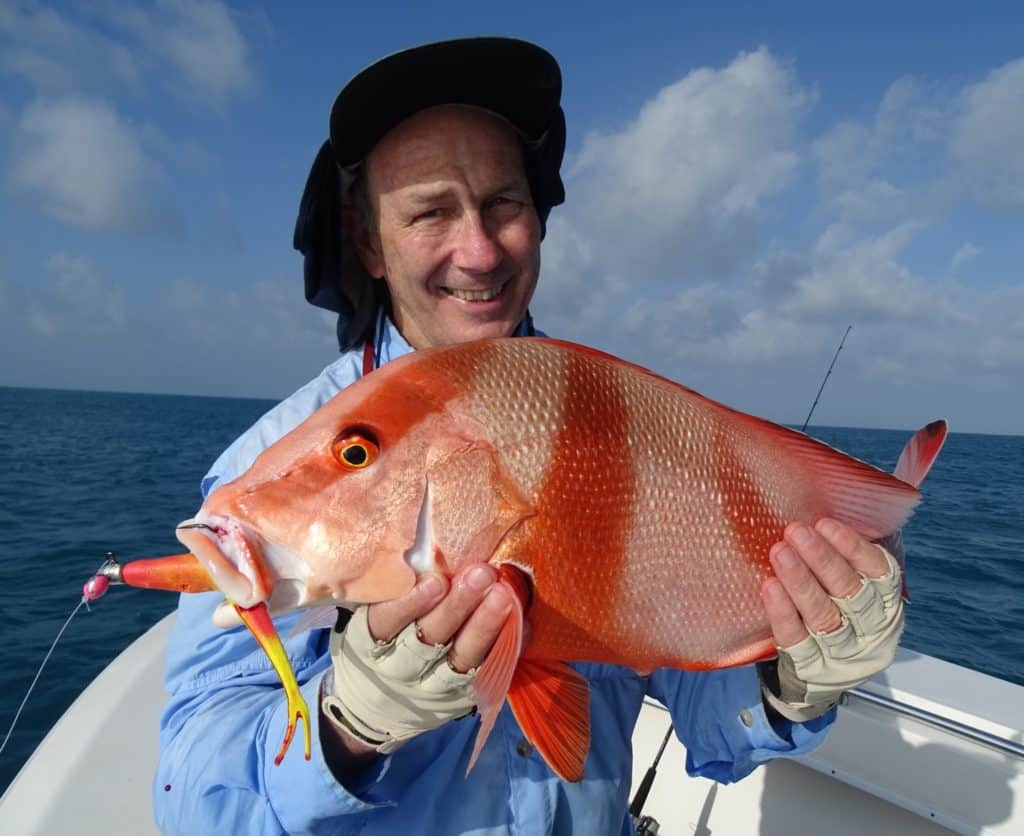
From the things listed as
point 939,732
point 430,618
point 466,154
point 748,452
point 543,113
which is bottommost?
point 430,618

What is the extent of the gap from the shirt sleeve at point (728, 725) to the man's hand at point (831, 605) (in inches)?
9.9

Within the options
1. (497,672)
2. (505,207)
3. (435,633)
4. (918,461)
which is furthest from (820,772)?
(505,207)

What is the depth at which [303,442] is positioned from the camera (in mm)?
1200

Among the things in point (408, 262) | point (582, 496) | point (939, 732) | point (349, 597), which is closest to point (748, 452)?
point (582, 496)

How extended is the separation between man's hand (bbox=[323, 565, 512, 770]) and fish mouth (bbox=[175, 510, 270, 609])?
9.6 inches

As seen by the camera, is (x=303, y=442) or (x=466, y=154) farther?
(x=466, y=154)

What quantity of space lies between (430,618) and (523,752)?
67cm

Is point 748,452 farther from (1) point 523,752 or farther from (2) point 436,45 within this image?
(2) point 436,45

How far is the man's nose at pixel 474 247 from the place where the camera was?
6.61ft

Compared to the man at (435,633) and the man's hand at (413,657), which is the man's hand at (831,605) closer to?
the man at (435,633)

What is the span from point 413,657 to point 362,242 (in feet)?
4.93

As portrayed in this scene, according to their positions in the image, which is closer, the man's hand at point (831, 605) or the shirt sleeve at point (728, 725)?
the man's hand at point (831, 605)

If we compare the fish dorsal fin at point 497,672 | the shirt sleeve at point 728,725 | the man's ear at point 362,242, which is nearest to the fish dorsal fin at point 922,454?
the shirt sleeve at point 728,725

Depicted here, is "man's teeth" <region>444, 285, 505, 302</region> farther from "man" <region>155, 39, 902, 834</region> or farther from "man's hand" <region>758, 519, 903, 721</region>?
"man's hand" <region>758, 519, 903, 721</region>
